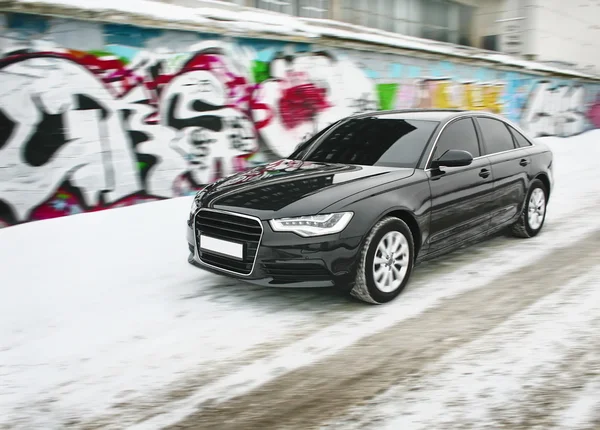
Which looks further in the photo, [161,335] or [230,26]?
[230,26]

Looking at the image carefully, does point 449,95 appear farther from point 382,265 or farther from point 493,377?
point 493,377

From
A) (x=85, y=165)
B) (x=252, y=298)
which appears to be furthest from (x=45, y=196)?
(x=252, y=298)

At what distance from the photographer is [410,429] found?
306 centimetres

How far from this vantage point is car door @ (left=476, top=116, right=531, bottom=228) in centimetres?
616

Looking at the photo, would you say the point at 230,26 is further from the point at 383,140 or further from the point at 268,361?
the point at 268,361

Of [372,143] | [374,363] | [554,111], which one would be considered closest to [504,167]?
[372,143]

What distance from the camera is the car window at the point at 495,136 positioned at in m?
6.29

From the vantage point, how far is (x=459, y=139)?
5.86 m

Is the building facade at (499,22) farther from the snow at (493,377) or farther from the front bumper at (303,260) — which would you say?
the snow at (493,377)

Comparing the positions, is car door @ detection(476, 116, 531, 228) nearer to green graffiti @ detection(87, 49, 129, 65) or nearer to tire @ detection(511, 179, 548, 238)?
tire @ detection(511, 179, 548, 238)

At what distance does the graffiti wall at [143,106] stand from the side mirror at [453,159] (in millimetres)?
4926

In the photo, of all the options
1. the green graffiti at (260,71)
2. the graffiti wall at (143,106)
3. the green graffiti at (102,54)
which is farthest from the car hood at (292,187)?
the green graffiti at (260,71)

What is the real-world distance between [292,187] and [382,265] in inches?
37.9

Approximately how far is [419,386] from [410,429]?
482mm
